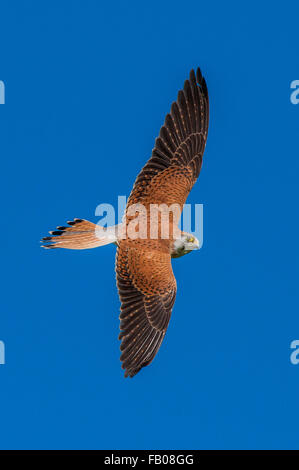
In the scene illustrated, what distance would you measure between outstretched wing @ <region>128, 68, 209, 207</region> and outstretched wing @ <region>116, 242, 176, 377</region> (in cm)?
58

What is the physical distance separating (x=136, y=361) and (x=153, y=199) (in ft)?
5.04

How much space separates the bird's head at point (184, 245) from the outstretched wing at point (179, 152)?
35cm

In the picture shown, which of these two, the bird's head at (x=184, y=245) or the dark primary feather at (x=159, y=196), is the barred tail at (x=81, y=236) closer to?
the dark primary feather at (x=159, y=196)

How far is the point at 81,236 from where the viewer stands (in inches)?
274

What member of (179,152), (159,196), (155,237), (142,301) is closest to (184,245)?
(155,237)

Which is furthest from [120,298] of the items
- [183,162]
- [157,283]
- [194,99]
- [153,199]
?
[194,99]

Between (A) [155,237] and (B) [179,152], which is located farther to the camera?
(B) [179,152]

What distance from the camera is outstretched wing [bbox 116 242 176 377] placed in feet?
21.7

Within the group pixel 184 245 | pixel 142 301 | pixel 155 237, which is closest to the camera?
pixel 142 301

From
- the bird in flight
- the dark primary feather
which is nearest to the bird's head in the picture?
the bird in flight

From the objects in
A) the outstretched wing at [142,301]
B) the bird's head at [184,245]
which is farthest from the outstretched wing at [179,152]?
the outstretched wing at [142,301]

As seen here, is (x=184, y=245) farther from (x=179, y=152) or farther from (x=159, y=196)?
(x=179, y=152)

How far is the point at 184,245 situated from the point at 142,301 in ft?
2.54
